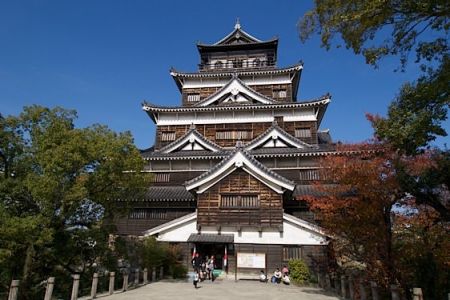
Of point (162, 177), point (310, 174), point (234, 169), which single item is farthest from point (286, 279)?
point (162, 177)

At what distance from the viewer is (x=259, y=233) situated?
19344 mm

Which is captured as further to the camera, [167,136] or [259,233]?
[167,136]

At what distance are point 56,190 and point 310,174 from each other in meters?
17.1

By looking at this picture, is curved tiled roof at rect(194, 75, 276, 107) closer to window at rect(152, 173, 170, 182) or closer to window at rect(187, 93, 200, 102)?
window at rect(187, 93, 200, 102)

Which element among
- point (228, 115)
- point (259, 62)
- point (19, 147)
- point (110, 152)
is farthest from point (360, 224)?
point (259, 62)

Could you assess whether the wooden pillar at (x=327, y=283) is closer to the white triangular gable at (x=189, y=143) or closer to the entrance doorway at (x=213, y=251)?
the entrance doorway at (x=213, y=251)

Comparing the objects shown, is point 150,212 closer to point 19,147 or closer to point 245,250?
point 245,250

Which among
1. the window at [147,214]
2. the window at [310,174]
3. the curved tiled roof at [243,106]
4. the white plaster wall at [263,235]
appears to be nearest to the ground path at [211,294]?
the white plaster wall at [263,235]

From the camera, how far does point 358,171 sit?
12.9 m

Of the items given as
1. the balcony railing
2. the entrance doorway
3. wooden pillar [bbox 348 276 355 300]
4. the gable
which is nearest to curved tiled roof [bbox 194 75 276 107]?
the balcony railing

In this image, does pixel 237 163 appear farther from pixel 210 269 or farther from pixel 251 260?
pixel 210 269

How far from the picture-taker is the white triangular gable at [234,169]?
Result: 19.6 metres

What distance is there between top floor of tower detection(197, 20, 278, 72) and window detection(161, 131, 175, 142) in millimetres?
8183

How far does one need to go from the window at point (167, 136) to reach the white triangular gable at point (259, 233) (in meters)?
9.85
